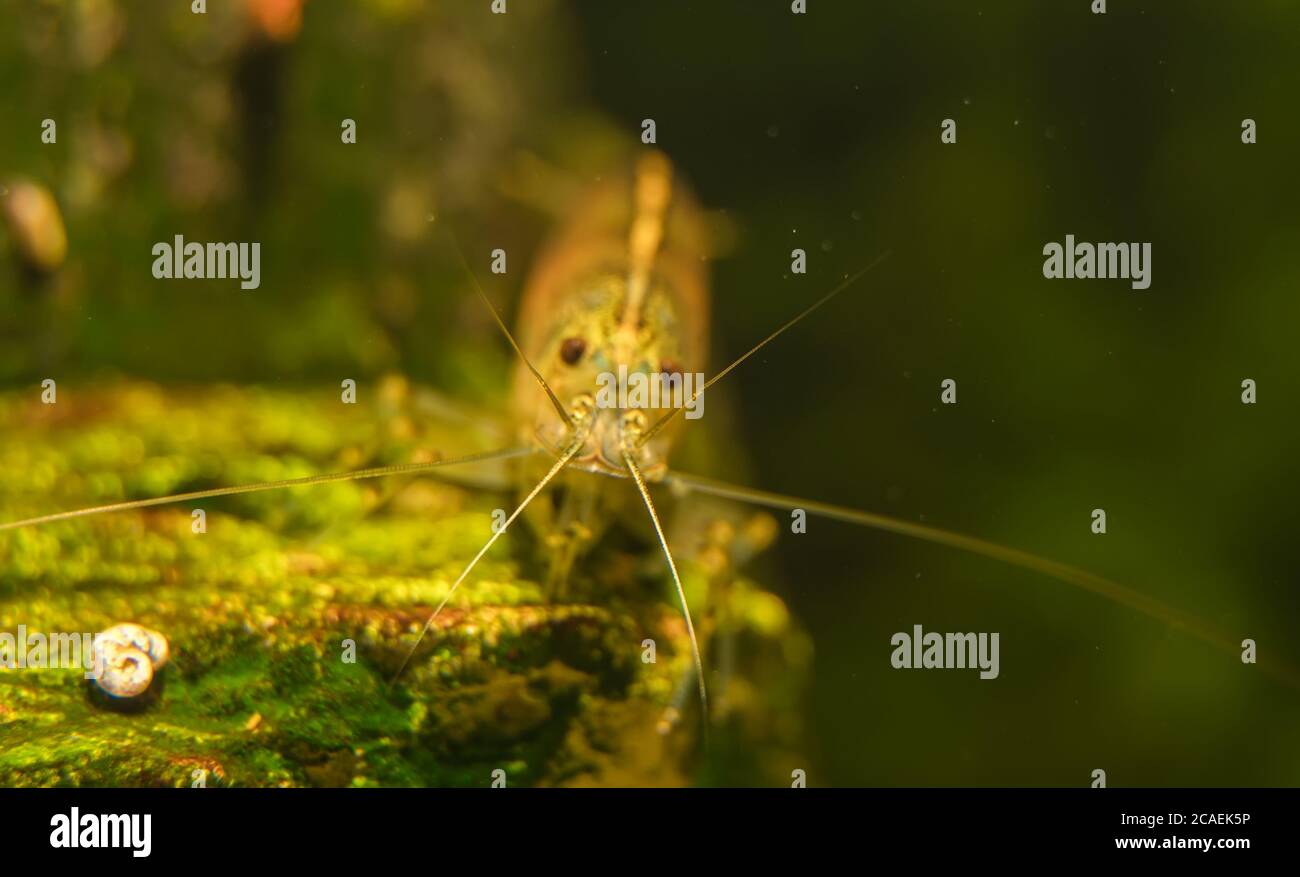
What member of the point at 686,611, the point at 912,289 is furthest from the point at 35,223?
the point at 912,289

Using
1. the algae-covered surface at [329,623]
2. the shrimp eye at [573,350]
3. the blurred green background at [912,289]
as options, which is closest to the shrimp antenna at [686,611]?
the algae-covered surface at [329,623]

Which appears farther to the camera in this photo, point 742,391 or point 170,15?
point 742,391

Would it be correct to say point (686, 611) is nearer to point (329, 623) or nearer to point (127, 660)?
point (329, 623)

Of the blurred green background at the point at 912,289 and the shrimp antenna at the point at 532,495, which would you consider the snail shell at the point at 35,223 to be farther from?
the shrimp antenna at the point at 532,495

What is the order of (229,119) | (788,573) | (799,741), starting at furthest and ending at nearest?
(788,573) < (229,119) < (799,741)

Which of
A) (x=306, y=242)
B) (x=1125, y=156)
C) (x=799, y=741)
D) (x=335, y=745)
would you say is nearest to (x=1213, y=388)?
(x=1125, y=156)
